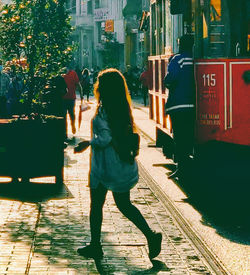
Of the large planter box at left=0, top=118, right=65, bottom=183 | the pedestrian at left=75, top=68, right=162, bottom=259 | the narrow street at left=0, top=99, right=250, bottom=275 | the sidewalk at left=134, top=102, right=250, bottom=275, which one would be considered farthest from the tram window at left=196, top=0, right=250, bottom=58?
the pedestrian at left=75, top=68, right=162, bottom=259

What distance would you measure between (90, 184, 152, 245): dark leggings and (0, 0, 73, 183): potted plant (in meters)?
4.03

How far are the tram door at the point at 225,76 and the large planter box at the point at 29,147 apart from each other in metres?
1.88

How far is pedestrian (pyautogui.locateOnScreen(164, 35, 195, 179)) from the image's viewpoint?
35.1 ft

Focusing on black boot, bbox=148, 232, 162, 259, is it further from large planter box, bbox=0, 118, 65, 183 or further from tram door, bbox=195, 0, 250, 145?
large planter box, bbox=0, 118, 65, 183

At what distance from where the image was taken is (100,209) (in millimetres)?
6855

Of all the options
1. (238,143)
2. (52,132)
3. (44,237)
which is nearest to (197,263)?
(44,237)

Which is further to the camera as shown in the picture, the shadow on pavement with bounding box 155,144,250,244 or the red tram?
the red tram

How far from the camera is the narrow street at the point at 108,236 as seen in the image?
261 inches

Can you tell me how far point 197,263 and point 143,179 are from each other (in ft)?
17.2

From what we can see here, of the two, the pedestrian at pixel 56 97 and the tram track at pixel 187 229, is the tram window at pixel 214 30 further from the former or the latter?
the pedestrian at pixel 56 97

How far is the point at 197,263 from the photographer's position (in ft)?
22.3

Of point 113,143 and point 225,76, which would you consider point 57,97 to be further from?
point 113,143

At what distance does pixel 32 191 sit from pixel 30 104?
1.44 meters

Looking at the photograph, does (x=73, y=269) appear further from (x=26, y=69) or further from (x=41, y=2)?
(x=41, y=2)
